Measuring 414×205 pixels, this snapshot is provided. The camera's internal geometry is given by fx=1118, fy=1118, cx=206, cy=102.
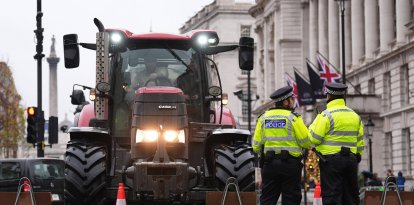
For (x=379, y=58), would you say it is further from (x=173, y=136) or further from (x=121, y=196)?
(x=121, y=196)

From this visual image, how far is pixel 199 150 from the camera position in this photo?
58.4 feet

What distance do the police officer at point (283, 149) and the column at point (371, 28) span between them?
49577 millimetres

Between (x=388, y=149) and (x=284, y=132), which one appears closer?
(x=284, y=132)

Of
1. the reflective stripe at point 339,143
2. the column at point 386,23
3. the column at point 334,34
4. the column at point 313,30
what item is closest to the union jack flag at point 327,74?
the column at point 386,23

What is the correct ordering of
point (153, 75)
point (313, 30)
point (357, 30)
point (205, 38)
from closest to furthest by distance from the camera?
point (153, 75)
point (205, 38)
point (357, 30)
point (313, 30)

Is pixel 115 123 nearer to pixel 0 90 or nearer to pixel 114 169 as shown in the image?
pixel 114 169

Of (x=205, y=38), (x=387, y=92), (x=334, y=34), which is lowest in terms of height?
(x=205, y=38)

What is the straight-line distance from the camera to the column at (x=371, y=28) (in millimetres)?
65188

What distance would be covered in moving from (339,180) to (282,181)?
82 cm

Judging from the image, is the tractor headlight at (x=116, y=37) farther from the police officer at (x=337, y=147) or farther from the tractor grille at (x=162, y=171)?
the police officer at (x=337, y=147)

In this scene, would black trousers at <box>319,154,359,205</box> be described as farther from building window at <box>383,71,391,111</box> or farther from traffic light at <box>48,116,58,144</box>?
building window at <box>383,71,391,111</box>

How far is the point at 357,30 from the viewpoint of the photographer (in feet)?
225

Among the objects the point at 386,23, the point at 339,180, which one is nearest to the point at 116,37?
the point at 339,180

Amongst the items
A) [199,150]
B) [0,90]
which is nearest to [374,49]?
[0,90]
